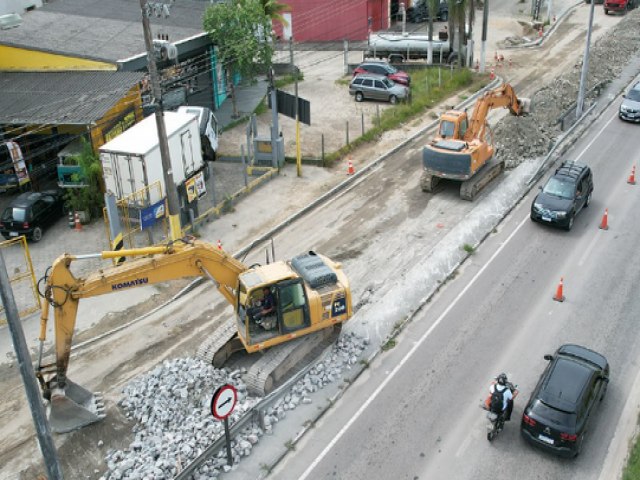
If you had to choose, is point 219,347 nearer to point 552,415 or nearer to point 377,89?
point 552,415

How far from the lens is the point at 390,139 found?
35.1 meters

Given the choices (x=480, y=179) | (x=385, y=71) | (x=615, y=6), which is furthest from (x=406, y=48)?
(x=615, y=6)

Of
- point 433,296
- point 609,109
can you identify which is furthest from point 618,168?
point 433,296

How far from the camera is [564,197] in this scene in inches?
990

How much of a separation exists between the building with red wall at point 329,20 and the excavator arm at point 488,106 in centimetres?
2626

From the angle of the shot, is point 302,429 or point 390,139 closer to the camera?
point 302,429

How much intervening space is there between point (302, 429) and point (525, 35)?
155 feet

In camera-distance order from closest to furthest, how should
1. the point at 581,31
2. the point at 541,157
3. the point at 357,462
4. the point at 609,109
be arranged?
the point at 357,462 → the point at 541,157 → the point at 609,109 → the point at 581,31

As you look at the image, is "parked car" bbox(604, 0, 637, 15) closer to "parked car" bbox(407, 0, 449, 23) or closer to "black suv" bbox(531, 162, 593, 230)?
"parked car" bbox(407, 0, 449, 23)

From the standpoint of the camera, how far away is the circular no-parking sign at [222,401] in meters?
13.7

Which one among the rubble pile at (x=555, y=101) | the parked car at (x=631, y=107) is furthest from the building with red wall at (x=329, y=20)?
the parked car at (x=631, y=107)

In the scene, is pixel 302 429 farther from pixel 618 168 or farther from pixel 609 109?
pixel 609 109

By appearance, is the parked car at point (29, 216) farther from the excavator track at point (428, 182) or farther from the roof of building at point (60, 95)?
the excavator track at point (428, 182)

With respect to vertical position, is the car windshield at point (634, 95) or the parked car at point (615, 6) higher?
the parked car at point (615, 6)
